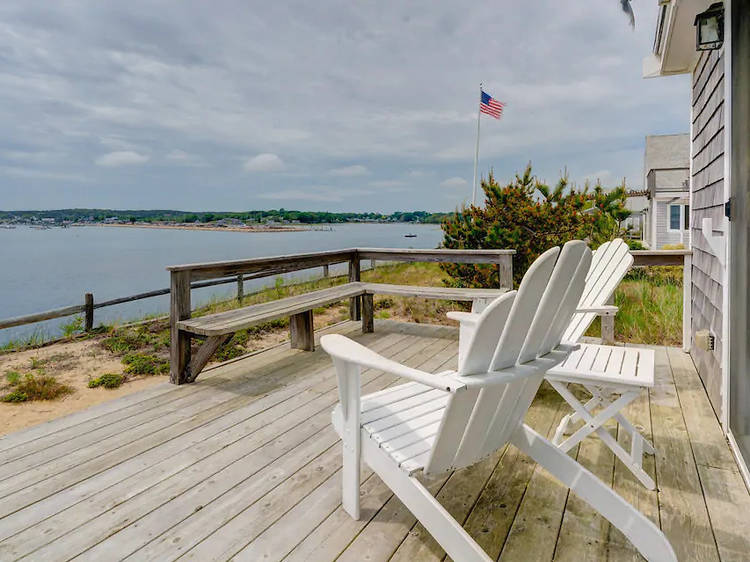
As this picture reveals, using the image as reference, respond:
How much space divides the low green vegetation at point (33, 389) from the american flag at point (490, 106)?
9.04 metres

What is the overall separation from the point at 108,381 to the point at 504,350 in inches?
155

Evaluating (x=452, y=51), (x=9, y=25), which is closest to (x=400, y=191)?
(x=452, y=51)

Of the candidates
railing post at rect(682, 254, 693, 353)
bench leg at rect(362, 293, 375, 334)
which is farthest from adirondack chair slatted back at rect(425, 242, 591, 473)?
bench leg at rect(362, 293, 375, 334)

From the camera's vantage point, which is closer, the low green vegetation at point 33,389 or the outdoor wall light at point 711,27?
the outdoor wall light at point 711,27

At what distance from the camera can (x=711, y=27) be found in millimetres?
2297

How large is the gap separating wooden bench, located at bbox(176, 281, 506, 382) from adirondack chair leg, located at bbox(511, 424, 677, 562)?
2001mm

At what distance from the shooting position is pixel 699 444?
2.14 metres

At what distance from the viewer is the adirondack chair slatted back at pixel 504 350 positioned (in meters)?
1.15

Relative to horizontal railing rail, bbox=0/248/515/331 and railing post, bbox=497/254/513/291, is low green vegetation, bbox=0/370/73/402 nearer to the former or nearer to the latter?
horizontal railing rail, bbox=0/248/515/331

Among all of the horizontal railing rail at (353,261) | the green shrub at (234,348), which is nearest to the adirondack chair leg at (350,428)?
the horizontal railing rail at (353,261)

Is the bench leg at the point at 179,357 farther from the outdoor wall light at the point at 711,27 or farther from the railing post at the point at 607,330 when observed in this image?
the outdoor wall light at the point at 711,27

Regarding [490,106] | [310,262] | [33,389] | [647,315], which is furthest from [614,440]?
[490,106]

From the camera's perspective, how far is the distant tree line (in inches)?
475

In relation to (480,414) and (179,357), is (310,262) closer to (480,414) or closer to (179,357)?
(179,357)
